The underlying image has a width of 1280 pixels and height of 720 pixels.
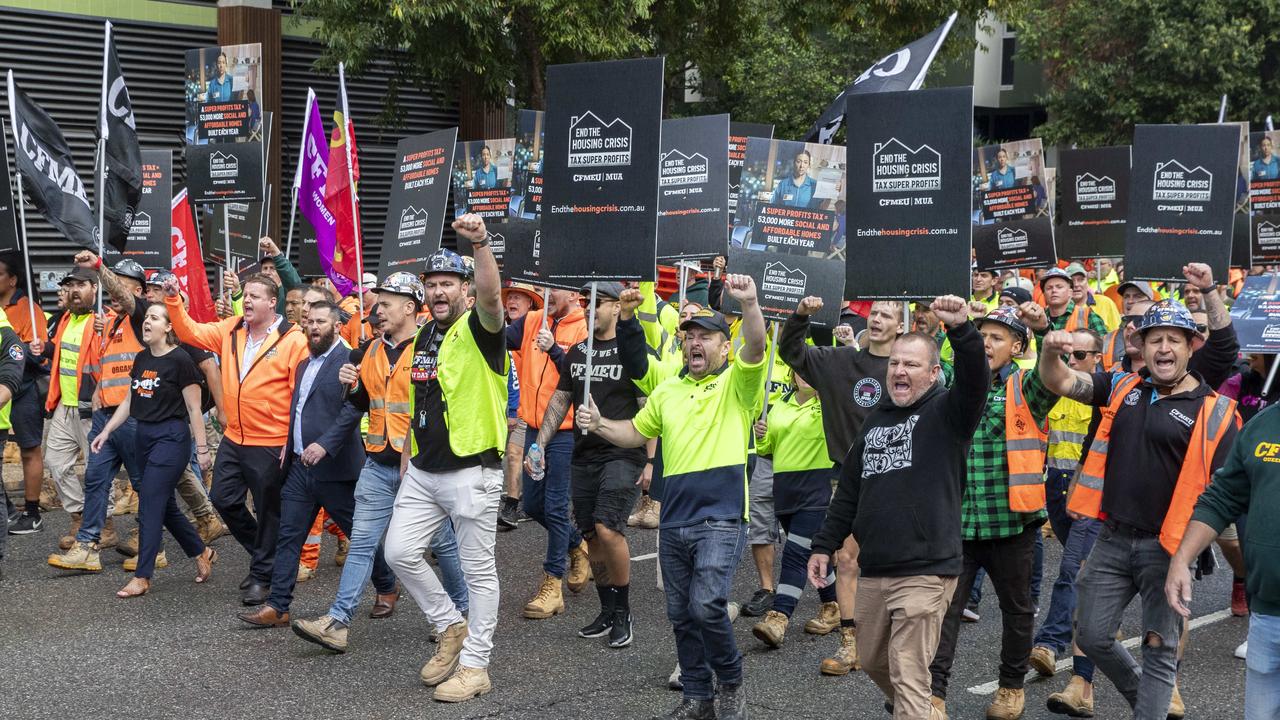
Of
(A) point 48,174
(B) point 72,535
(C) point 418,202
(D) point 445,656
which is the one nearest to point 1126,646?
(D) point 445,656

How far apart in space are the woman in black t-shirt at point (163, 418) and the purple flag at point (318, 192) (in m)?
1.53

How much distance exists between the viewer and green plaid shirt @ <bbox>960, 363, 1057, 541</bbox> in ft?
21.5

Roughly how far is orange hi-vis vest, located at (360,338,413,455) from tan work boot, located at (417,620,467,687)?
111 cm

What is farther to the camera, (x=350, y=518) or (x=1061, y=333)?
(x=350, y=518)

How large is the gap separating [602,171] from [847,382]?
1.87 m

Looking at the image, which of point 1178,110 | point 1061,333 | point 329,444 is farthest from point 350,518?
point 1178,110

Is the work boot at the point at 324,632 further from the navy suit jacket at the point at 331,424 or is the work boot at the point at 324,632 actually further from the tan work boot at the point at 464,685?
the navy suit jacket at the point at 331,424

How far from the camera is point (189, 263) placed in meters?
12.2

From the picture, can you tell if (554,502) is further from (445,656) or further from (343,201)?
(343,201)

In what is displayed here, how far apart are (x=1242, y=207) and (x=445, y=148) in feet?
20.6

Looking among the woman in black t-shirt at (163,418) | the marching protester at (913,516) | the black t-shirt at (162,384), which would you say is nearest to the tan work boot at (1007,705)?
the marching protester at (913,516)

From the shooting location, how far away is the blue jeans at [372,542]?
7586 millimetres

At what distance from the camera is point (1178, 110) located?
27609 mm

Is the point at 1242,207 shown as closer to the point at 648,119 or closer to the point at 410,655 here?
the point at 648,119
